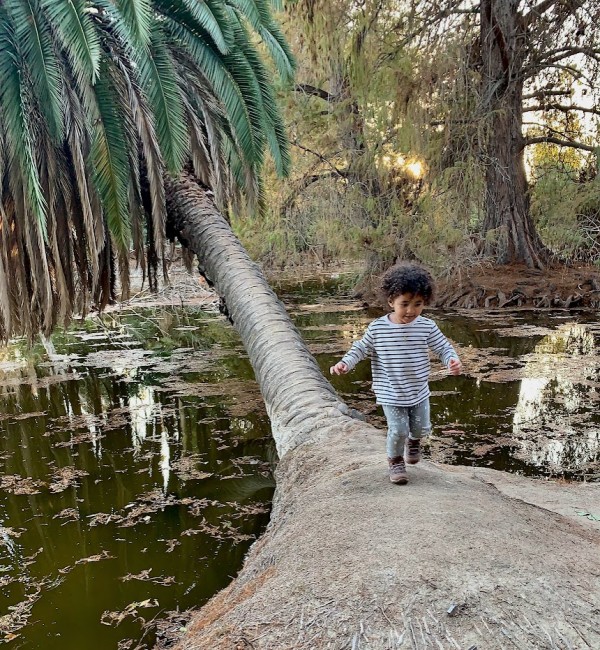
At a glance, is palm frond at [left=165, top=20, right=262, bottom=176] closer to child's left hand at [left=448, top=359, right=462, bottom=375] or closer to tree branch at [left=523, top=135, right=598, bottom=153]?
child's left hand at [left=448, top=359, right=462, bottom=375]

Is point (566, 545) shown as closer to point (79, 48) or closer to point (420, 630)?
point (420, 630)

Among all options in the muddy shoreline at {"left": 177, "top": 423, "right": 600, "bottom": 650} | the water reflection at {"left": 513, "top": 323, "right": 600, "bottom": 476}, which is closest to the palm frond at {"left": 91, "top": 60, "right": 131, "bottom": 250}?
the muddy shoreline at {"left": 177, "top": 423, "right": 600, "bottom": 650}

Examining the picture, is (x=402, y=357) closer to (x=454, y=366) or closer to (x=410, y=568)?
(x=454, y=366)

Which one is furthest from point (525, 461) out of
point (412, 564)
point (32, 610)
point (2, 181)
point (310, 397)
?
point (2, 181)

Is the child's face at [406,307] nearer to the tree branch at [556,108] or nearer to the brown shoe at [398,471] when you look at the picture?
the brown shoe at [398,471]

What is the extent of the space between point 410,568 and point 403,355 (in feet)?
3.75

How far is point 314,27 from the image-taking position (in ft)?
41.3

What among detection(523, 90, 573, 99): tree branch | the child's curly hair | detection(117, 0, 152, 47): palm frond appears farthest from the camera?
detection(523, 90, 573, 99): tree branch

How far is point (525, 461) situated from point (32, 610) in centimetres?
399

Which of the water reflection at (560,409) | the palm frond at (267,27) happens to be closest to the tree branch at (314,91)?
the palm frond at (267,27)

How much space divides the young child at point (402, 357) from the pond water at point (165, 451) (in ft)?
5.27

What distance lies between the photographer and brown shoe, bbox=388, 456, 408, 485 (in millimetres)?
3461

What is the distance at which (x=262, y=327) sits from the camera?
6.23 meters

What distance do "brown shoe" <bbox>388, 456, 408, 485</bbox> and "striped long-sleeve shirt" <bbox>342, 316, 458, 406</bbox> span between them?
0.34 m
